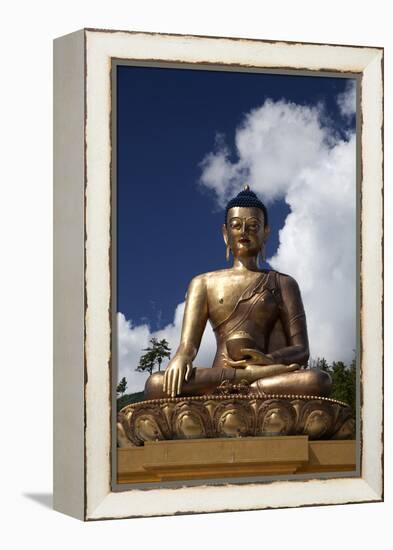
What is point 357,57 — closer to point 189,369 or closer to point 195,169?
point 195,169

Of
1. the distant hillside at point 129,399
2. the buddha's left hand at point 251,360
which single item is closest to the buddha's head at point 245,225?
the buddha's left hand at point 251,360

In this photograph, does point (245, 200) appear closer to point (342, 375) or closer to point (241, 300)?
point (241, 300)

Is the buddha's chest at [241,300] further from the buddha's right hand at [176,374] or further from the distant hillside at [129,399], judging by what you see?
the distant hillside at [129,399]

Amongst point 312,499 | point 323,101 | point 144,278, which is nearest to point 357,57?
point 323,101

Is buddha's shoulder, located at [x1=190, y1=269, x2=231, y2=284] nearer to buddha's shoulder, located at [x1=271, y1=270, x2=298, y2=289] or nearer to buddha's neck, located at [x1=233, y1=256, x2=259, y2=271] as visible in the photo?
buddha's neck, located at [x1=233, y1=256, x2=259, y2=271]

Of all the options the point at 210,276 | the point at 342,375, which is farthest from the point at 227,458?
the point at 210,276

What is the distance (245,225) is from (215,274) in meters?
0.41

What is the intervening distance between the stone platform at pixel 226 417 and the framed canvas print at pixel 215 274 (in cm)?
1

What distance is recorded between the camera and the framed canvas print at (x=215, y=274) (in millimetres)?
12742

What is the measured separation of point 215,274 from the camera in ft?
44.6

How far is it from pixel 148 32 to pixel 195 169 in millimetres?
1087

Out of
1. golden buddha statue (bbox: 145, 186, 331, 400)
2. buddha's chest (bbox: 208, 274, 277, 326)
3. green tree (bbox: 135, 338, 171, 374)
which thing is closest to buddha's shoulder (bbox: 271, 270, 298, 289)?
golden buddha statue (bbox: 145, 186, 331, 400)

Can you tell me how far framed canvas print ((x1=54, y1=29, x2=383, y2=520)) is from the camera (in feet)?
41.8

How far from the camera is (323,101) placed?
45.0ft
